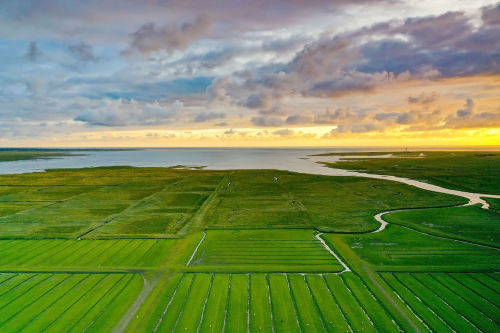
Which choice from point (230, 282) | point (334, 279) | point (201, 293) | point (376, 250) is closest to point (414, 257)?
point (376, 250)

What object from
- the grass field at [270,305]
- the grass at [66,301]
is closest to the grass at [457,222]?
the grass field at [270,305]

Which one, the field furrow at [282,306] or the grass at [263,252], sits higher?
the grass at [263,252]

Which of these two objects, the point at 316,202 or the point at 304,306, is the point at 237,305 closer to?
the point at 304,306

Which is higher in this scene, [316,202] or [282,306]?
[316,202]

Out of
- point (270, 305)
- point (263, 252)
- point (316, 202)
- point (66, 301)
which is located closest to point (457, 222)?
point (316, 202)

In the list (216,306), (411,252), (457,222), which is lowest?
(216,306)

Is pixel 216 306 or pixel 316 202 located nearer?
pixel 216 306

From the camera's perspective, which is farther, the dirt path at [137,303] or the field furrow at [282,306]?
the dirt path at [137,303]

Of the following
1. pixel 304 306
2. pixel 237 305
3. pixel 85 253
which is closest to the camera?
pixel 304 306

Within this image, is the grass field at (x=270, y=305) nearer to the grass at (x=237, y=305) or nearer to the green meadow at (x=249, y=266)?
the grass at (x=237, y=305)
